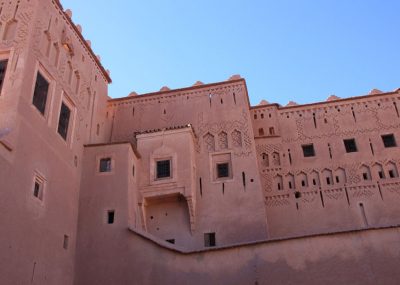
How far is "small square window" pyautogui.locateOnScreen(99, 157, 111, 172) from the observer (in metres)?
16.5

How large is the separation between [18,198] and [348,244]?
347 inches

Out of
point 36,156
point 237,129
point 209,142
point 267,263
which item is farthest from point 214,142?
point 36,156

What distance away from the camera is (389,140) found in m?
19.6

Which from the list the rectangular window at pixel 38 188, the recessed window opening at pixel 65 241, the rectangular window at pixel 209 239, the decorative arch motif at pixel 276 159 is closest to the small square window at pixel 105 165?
the recessed window opening at pixel 65 241

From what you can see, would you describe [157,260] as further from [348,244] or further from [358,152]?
[358,152]

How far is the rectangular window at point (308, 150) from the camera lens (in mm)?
19953

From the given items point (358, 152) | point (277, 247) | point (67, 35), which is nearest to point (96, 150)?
point (67, 35)

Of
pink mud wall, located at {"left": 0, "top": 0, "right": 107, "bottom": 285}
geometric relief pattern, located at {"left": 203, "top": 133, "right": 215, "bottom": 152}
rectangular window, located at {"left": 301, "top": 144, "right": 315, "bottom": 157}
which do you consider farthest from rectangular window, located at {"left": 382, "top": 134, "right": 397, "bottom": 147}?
pink mud wall, located at {"left": 0, "top": 0, "right": 107, "bottom": 285}

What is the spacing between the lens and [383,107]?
803 inches

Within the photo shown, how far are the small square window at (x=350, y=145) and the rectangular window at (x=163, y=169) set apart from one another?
24.9 feet

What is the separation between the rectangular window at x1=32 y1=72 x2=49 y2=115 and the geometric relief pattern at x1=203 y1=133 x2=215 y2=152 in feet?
22.0

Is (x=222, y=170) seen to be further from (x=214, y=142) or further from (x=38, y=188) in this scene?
(x=38, y=188)

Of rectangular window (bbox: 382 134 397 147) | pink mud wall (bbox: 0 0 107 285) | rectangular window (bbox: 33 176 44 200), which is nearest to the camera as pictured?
pink mud wall (bbox: 0 0 107 285)

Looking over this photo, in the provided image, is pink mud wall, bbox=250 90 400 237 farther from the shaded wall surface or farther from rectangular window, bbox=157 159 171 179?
the shaded wall surface
